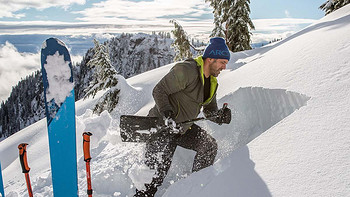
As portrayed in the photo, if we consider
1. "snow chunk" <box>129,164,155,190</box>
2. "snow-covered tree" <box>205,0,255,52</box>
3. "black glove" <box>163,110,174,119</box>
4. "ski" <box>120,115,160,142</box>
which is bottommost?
"snow chunk" <box>129,164,155,190</box>

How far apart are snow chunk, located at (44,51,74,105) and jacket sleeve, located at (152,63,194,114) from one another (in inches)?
58.0

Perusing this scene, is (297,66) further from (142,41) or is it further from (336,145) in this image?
(142,41)

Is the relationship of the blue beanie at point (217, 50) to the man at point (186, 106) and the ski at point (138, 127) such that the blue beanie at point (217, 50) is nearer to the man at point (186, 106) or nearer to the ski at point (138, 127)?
the man at point (186, 106)

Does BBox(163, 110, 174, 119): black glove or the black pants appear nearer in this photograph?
BBox(163, 110, 174, 119): black glove

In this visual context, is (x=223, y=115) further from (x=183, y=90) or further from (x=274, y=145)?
(x=274, y=145)

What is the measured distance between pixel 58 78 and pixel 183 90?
1976 millimetres

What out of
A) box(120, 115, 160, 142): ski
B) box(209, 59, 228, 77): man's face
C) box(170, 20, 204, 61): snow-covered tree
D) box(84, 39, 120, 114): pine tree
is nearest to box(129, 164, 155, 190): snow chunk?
box(120, 115, 160, 142): ski

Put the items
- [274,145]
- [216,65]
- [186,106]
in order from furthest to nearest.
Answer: [186,106]
[216,65]
[274,145]

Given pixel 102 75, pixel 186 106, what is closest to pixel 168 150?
pixel 186 106

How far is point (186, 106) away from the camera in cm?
365

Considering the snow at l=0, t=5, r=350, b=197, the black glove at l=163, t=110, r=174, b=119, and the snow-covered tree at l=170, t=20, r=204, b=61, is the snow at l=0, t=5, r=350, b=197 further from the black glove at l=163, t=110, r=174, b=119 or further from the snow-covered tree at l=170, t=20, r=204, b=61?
the snow-covered tree at l=170, t=20, r=204, b=61

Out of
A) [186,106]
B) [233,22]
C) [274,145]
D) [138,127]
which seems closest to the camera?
[274,145]

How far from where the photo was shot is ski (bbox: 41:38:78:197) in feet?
12.1

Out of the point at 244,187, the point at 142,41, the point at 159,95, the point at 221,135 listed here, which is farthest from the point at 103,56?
the point at 142,41
